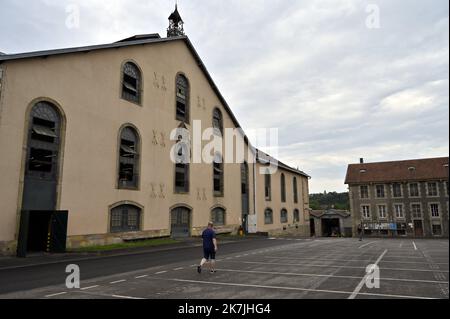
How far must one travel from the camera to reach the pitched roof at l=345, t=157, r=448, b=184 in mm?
47219

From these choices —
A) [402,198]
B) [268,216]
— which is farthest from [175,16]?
[402,198]

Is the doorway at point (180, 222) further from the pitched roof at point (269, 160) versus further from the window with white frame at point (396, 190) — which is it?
the window with white frame at point (396, 190)

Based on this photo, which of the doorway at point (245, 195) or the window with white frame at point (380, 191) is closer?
the doorway at point (245, 195)

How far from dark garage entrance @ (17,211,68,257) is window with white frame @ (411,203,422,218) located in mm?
46240

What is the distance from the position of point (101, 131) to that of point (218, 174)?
1517 centimetres

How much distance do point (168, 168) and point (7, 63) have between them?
13.3 meters

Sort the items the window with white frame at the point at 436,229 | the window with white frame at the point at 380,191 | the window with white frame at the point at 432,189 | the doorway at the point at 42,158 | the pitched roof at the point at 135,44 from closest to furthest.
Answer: the pitched roof at the point at 135,44
the doorway at the point at 42,158
the window with white frame at the point at 436,229
the window with white frame at the point at 432,189
the window with white frame at the point at 380,191

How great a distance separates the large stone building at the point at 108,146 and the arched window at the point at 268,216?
301 inches

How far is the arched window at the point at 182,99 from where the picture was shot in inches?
1148

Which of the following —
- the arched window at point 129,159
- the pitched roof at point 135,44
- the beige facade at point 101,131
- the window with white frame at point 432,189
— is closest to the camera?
the beige facade at point 101,131

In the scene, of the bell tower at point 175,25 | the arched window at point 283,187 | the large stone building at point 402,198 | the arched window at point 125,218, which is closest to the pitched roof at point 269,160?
the arched window at point 283,187

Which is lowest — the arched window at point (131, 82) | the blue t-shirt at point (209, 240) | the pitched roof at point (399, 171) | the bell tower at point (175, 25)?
the blue t-shirt at point (209, 240)

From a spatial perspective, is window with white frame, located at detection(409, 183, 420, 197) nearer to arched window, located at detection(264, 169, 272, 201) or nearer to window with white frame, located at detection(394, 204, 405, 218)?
window with white frame, located at detection(394, 204, 405, 218)

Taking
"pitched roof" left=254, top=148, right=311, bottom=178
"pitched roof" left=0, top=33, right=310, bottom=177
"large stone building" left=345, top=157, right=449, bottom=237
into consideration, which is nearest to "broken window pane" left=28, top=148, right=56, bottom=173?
"pitched roof" left=0, top=33, right=310, bottom=177
